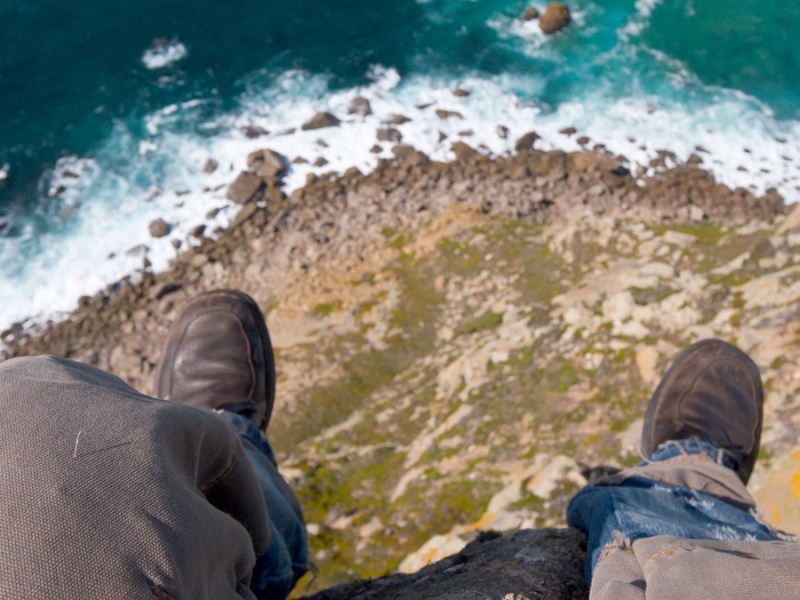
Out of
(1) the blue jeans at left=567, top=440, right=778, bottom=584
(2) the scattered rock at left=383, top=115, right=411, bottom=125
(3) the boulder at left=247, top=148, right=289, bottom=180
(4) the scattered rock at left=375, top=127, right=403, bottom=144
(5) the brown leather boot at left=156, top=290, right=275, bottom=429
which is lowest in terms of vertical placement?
(3) the boulder at left=247, top=148, right=289, bottom=180

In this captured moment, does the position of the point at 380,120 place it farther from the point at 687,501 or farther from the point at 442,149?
the point at 687,501

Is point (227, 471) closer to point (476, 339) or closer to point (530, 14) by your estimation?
point (476, 339)

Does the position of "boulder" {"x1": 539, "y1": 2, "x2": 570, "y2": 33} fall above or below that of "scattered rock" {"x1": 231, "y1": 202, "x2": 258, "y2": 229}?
above

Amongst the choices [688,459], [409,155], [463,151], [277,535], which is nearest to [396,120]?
[409,155]

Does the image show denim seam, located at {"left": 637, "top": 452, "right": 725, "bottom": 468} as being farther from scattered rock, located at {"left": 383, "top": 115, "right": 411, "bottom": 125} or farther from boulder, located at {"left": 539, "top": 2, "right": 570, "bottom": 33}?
boulder, located at {"left": 539, "top": 2, "right": 570, "bottom": 33}

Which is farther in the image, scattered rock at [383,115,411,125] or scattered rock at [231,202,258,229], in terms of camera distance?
scattered rock at [383,115,411,125]

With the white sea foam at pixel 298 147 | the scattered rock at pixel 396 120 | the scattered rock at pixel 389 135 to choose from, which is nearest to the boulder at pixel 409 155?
the white sea foam at pixel 298 147

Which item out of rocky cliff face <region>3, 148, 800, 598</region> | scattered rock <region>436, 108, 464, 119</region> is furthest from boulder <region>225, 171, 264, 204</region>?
scattered rock <region>436, 108, 464, 119</region>

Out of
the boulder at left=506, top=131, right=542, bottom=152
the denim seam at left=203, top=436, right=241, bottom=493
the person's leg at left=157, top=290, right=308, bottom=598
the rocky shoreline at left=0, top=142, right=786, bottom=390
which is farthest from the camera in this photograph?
the boulder at left=506, top=131, right=542, bottom=152
